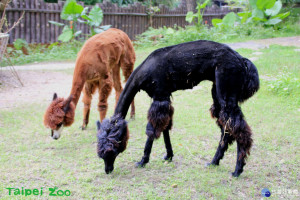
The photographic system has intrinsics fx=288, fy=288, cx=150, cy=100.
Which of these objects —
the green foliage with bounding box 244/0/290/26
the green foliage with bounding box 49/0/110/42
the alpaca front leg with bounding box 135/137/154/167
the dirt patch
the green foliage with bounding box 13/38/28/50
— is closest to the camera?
the alpaca front leg with bounding box 135/137/154/167

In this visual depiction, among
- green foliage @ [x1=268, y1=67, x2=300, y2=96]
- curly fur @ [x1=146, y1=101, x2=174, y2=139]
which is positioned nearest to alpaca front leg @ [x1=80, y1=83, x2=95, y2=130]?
curly fur @ [x1=146, y1=101, x2=174, y2=139]

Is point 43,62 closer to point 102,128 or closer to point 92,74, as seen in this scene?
point 92,74

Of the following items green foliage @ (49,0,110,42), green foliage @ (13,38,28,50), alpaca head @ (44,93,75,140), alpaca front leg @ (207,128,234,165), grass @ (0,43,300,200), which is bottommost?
grass @ (0,43,300,200)

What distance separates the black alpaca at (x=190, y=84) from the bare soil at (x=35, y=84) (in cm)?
439

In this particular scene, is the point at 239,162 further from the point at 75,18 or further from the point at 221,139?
the point at 75,18

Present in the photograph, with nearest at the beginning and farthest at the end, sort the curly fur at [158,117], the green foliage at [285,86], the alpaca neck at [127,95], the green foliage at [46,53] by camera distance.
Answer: the curly fur at [158,117] < the alpaca neck at [127,95] < the green foliage at [285,86] < the green foliage at [46,53]

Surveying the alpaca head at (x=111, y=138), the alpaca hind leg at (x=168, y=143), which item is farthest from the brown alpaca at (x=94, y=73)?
the alpaca hind leg at (x=168, y=143)

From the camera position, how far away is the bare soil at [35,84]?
309 inches

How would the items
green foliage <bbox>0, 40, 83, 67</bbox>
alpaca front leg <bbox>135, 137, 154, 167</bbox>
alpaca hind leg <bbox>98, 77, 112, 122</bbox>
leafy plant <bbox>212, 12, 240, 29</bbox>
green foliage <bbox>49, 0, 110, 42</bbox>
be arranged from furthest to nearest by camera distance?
leafy plant <bbox>212, 12, 240, 29</bbox>
green foliage <bbox>49, 0, 110, 42</bbox>
green foliage <bbox>0, 40, 83, 67</bbox>
alpaca hind leg <bbox>98, 77, 112, 122</bbox>
alpaca front leg <bbox>135, 137, 154, 167</bbox>

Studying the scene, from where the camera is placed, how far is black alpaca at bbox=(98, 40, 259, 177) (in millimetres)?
3854

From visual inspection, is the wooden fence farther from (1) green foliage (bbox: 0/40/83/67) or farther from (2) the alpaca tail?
(2) the alpaca tail

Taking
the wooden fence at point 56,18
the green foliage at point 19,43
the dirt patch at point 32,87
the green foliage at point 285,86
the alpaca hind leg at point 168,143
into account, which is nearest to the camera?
the alpaca hind leg at point 168,143

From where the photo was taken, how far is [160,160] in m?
4.64

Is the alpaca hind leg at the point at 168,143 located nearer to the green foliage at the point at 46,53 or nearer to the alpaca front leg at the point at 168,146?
the alpaca front leg at the point at 168,146
